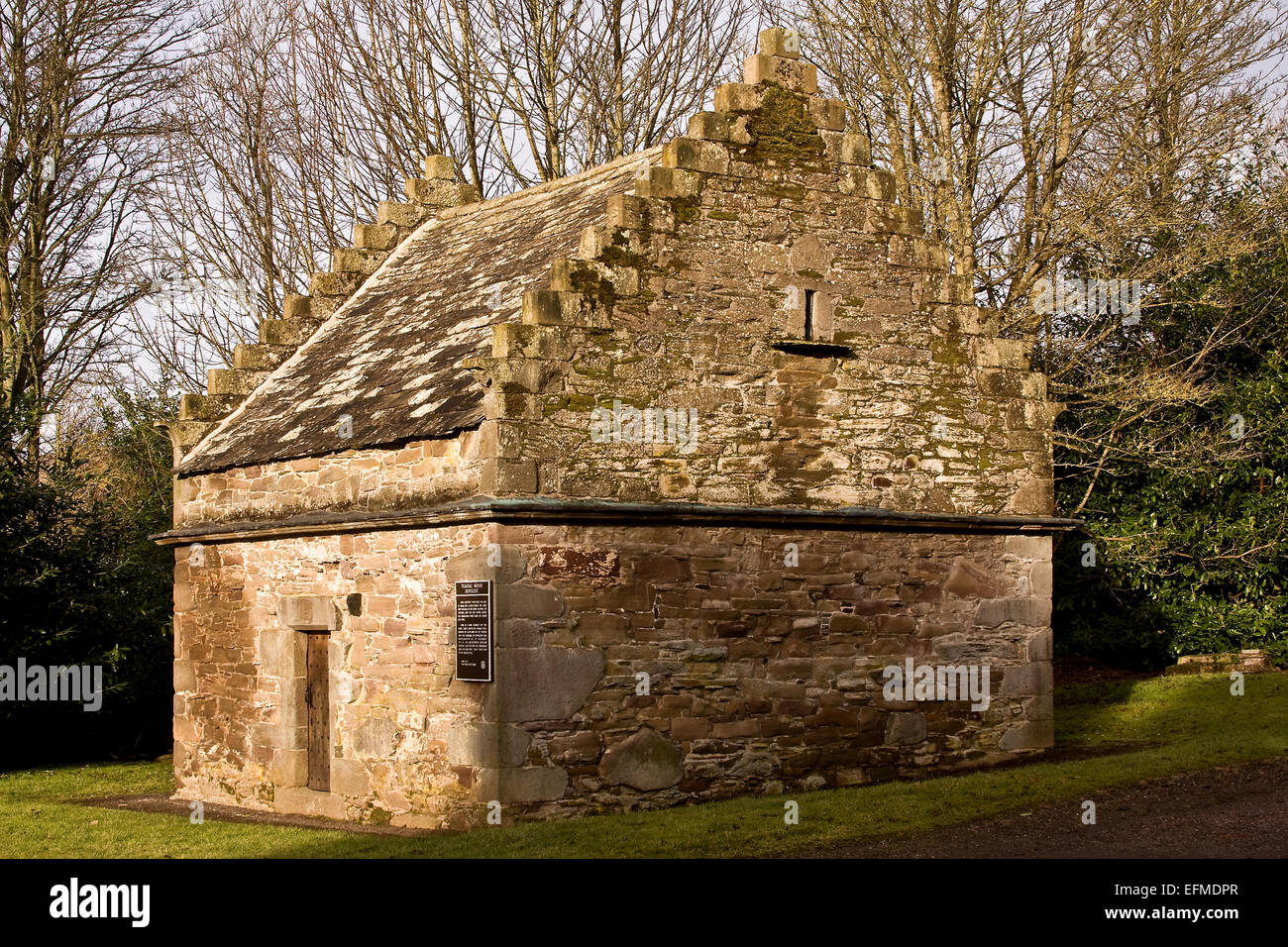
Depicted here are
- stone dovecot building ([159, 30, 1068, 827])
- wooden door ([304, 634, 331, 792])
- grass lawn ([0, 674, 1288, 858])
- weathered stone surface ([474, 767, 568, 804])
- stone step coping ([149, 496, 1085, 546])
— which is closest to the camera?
grass lawn ([0, 674, 1288, 858])

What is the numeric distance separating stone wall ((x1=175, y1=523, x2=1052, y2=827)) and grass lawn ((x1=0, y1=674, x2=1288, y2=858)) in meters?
0.56

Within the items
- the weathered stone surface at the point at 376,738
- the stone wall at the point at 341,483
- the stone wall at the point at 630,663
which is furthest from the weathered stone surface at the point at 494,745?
the stone wall at the point at 341,483

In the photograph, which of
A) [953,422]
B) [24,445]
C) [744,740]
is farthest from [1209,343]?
[24,445]

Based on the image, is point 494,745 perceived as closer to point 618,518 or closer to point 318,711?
point 618,518

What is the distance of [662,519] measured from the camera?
12219 millimetres

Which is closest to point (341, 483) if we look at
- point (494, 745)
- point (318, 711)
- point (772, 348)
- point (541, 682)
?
point (318, 711)

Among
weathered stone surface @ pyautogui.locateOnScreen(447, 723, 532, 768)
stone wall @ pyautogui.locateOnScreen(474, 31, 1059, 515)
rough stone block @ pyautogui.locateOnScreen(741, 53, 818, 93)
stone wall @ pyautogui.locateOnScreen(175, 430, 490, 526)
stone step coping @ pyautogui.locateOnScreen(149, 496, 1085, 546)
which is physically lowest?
weathered stone surface @ pyautogui.locateOnScreen(447, 723, 532, 768)

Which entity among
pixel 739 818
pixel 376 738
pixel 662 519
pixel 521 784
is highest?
pixel 662 519

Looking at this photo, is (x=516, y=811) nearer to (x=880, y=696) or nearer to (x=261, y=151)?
(x=880, y=696)

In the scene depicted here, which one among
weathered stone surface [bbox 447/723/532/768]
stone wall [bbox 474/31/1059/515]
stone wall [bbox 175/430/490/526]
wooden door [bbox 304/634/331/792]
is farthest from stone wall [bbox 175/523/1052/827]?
stone wall [bbox 474/31/1059/515]

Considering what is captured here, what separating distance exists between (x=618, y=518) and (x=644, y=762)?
2037 mm

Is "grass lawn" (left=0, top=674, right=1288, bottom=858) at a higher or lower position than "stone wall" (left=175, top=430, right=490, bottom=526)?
lower

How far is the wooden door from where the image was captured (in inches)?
550

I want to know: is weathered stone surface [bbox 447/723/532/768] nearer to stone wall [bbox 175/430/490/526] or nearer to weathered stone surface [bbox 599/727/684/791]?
weathered stone surface [bbox 599/727/684/791]
